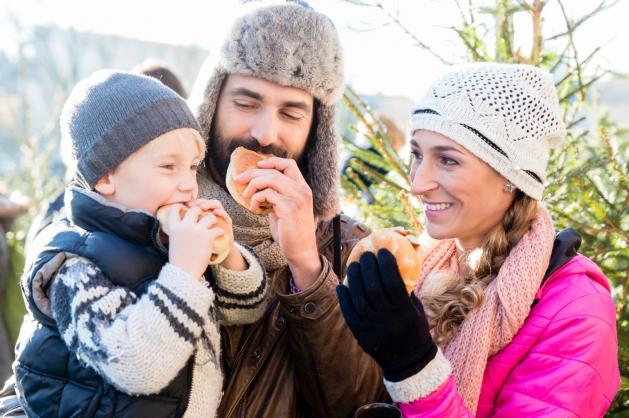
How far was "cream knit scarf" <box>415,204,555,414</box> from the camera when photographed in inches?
78.3

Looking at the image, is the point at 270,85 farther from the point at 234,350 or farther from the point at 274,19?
the point at 234,350

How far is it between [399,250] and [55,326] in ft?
3.51

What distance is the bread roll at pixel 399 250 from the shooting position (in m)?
1.89

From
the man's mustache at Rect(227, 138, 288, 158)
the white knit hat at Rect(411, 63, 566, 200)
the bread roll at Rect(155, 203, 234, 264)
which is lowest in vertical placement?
the bread roll at Rect(155, 203, 234, 264)

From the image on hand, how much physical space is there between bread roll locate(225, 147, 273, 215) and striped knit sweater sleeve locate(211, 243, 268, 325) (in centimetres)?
17

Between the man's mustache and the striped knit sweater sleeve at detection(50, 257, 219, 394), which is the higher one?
the man's mustache

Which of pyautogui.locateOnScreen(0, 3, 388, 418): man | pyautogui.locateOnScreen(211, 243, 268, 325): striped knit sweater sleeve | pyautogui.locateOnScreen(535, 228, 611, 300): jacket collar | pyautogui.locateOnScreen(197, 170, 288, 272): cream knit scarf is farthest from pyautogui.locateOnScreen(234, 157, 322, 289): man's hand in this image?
pyautogui.locateOnScreen(535, 228, 611, 300): jacket collar

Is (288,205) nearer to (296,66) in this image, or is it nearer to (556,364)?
(296,66)

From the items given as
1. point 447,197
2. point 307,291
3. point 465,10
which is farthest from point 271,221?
point 465,10

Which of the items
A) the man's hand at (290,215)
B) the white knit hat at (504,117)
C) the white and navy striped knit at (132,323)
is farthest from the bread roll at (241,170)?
the white knit hat at (504,117)

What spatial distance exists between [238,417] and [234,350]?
23 centimetres

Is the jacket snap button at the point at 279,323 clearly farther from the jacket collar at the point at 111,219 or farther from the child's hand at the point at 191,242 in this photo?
the jacket collar at the point at 111,219

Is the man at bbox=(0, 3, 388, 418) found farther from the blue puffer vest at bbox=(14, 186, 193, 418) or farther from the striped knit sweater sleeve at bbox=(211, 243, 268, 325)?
the blue puffer vest at bbox=(14, 186, 193, 418)

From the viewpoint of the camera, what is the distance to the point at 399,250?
75.0 inches
